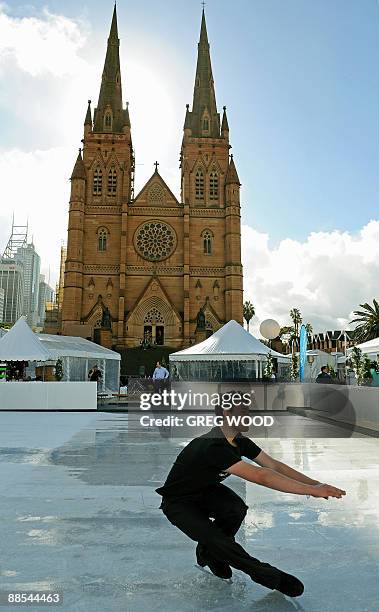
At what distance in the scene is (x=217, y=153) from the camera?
50250mm

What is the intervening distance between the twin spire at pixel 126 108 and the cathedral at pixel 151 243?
5.6 inches

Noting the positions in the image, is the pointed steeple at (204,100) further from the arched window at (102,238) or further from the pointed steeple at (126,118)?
the arched window at (102,238)

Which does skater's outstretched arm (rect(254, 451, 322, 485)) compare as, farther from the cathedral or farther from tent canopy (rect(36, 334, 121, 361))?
the cathedral

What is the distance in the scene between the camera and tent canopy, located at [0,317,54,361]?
18.5 m

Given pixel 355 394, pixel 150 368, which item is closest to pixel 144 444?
pixel 355 394

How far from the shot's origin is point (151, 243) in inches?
1863

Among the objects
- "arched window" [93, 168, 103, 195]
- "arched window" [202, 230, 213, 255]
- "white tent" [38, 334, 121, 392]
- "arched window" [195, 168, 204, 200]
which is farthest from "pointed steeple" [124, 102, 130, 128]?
"white tent" [38, 334, 121, 392]

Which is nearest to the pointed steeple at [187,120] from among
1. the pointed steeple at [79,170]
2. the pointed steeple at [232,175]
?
the pointed steeple at [232,175]

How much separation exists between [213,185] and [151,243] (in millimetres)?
8576

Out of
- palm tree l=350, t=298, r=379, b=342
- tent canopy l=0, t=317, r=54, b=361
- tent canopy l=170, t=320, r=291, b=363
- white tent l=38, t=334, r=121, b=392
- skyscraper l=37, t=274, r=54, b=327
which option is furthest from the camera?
skyscraper l=37, t=274, r=54, b=327

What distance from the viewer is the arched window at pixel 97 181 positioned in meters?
48.1

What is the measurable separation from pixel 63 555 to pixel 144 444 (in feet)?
20.2

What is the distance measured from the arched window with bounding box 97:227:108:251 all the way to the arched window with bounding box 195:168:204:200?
9563 millimetres

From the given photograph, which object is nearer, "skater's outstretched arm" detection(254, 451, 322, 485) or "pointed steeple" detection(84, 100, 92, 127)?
"skater's outstretched arm" detection(254, 451, 322, 485)
